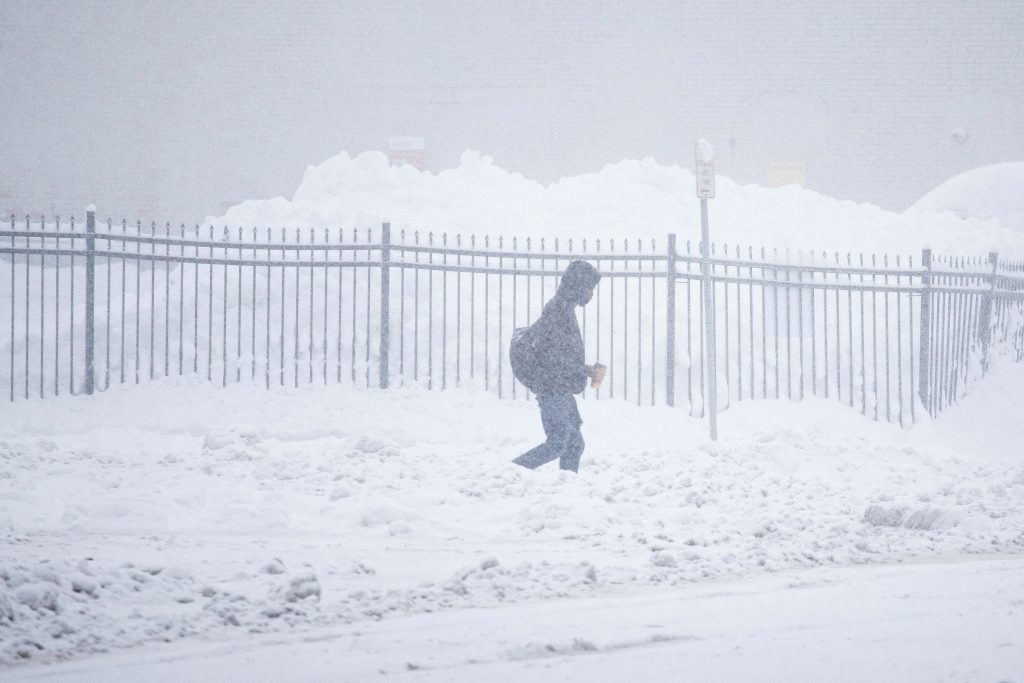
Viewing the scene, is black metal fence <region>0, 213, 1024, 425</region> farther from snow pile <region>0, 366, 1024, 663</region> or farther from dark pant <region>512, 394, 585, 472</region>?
dark pant <region>512, 394, 585, 472</region>

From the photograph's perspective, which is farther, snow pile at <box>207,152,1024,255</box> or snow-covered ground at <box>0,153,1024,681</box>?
snow pile at <box>207,152,1024,255</box>

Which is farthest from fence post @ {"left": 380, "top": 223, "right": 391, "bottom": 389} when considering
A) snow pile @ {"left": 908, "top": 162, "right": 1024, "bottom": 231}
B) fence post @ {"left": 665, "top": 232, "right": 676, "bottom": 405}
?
snow pile @ {"left": 908, "top": 162, "right": 1024, "bottom": 231}

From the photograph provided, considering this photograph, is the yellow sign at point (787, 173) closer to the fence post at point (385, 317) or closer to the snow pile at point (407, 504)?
the snow pile at point (407, 504)

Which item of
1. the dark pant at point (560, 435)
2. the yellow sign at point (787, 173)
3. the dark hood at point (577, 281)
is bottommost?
the dark pant at point (560, 435)

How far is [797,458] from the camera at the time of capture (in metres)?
10.2

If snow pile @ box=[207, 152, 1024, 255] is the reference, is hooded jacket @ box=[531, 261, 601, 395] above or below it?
below

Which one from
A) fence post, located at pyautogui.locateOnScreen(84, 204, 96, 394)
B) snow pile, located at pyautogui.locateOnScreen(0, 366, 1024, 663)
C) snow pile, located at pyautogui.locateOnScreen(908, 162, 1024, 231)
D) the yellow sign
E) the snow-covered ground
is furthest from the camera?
the yellow sign

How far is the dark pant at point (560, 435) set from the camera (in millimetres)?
9039

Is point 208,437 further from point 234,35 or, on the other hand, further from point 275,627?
point 234,35

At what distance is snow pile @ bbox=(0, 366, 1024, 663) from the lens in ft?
17.3

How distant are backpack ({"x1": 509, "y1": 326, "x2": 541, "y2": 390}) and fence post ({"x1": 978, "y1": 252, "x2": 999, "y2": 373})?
755cm

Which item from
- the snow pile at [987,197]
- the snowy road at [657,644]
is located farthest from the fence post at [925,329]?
the snowy road at [657,644]

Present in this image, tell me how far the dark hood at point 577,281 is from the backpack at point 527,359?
0.40 meters

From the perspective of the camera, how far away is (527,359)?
29.5ft
